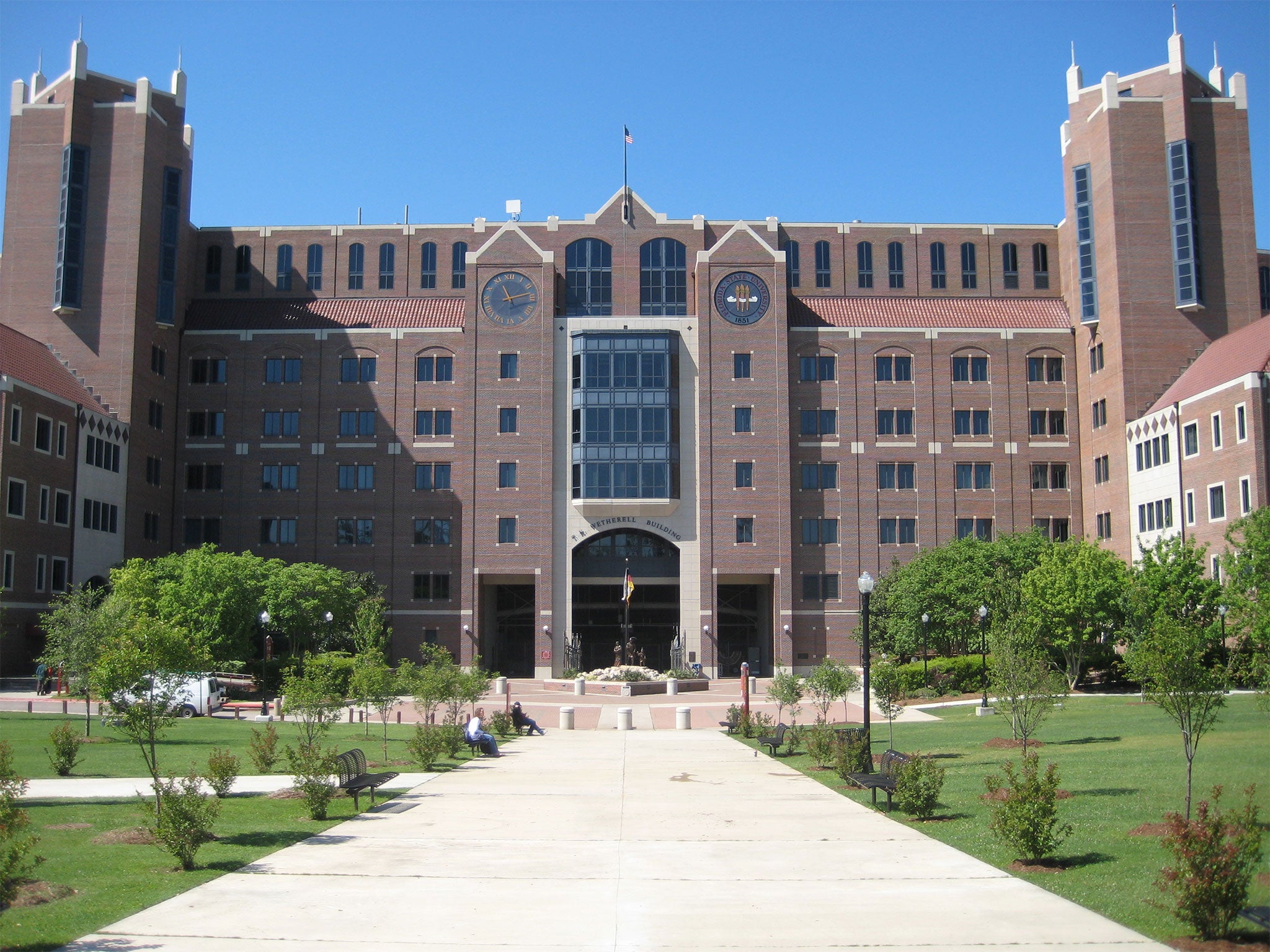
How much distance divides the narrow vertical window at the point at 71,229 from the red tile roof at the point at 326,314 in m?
8.66

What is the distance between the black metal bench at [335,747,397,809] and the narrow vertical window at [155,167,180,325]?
176 feet

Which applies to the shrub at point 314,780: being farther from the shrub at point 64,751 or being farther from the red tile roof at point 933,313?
the red tile roof at point 933,313

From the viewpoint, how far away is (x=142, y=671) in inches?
666

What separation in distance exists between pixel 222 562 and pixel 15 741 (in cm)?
2554

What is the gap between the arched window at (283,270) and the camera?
3002 inches

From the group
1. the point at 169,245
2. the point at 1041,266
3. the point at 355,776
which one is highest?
the point at 1041,266

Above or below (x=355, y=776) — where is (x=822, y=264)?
above

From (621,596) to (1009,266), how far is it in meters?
34.2

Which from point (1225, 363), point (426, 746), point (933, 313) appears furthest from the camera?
point (933, 313)

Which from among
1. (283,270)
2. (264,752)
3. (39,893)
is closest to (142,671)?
(39,893)

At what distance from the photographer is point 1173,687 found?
1573 cm

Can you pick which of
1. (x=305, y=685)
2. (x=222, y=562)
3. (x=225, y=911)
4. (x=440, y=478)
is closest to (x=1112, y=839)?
(x=225, y=911)

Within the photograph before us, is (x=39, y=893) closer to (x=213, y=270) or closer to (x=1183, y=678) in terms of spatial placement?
(x=1183, y=678)

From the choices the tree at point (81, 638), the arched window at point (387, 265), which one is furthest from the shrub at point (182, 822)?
the arched window at point (387, 265)
